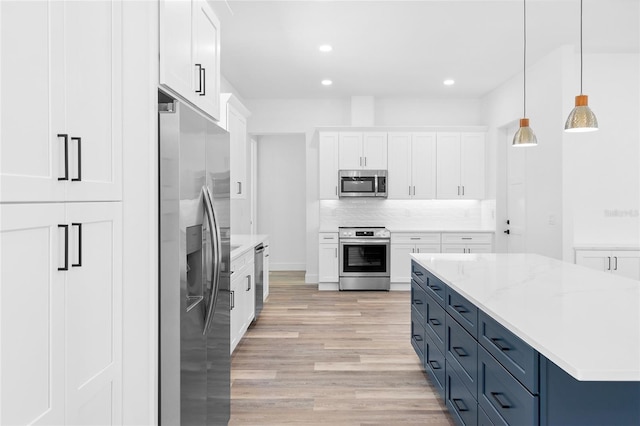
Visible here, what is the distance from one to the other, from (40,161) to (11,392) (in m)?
0.55

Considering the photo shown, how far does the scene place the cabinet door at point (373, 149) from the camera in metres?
6.60

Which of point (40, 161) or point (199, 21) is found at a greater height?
point (199, 21)

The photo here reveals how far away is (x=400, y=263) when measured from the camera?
6.43 meters

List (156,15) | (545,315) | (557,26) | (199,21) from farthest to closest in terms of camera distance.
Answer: (557,26) < (199,21) < (545,315) < (156,15)

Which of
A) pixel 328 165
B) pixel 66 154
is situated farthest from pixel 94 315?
pixel 328 165

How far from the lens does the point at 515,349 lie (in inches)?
62.7

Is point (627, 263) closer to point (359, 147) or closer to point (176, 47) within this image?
point (359, 147)

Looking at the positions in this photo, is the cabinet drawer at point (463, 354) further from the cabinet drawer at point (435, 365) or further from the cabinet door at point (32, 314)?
the cabinet door at point (32, 314)

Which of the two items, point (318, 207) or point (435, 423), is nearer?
point (435, 423)

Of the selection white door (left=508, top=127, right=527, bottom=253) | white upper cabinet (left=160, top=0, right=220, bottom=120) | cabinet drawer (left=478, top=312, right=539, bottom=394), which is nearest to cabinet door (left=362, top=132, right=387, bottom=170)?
white door (left=508, top=127, right=527, bottom=253)

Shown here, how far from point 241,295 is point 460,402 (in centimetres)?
214

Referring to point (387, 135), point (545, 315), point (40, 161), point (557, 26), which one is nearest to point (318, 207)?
point (387, 135)

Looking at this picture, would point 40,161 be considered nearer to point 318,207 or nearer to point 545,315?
point 545,315

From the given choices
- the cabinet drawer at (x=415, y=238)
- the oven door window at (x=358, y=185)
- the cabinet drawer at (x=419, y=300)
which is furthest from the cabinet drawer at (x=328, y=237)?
the cabinet drawer at (x=419, y=300)
